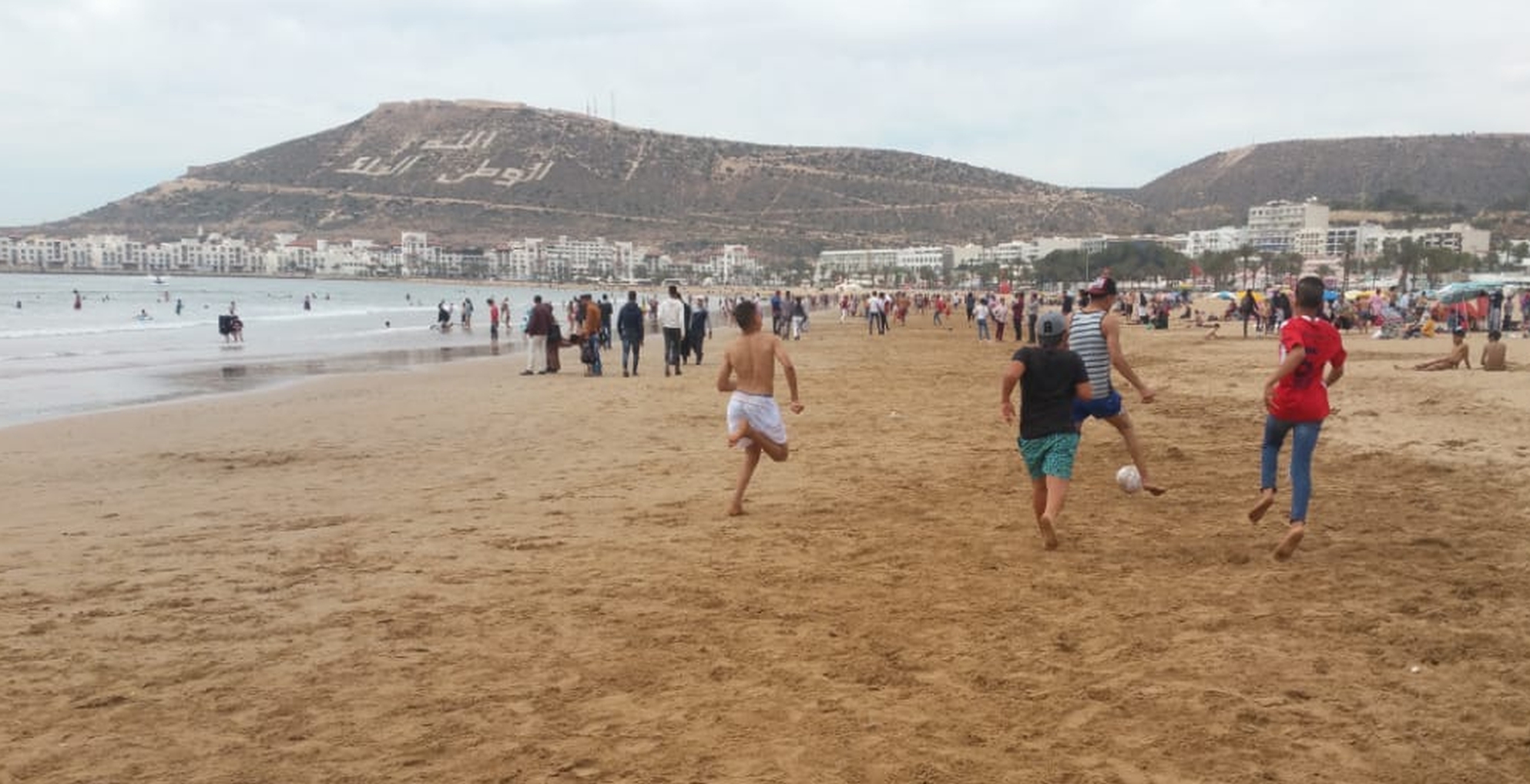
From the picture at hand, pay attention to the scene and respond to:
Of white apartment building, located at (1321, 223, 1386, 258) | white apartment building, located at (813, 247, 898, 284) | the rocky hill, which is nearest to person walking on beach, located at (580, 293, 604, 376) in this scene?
white apartment building, located at (1321, 223, 1386, 258)

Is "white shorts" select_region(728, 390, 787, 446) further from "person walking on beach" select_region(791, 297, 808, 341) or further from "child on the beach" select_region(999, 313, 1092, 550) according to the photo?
"person walking on beach" select_region(791, 297, 808, 341)

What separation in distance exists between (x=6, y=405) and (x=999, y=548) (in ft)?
51.2

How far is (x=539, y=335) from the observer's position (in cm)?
1969

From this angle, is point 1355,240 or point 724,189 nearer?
point 1355,240

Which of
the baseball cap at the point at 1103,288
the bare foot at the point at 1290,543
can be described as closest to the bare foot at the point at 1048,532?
the bare foot at the point at 1290,543

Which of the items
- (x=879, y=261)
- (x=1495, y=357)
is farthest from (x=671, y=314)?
(x=879, y=261)

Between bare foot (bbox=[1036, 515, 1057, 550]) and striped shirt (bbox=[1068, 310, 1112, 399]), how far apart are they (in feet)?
4.56

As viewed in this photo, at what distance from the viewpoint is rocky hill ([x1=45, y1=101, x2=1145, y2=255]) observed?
152250mm

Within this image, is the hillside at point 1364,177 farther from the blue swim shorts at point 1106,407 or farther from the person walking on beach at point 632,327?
the blue swim shorts at point 1106,407

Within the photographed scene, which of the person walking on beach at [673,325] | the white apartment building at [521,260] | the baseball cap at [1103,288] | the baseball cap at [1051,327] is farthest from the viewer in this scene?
the white apartment building at [521,260]

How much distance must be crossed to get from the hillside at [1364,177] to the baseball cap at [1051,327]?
154381mm

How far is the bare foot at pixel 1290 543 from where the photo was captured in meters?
6.02

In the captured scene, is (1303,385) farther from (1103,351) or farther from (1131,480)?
(1131,480)

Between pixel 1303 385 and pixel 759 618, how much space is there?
10.9ft
